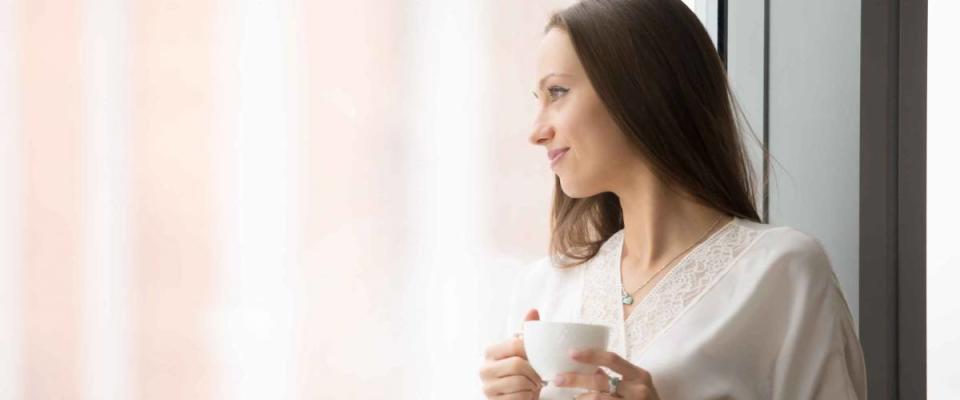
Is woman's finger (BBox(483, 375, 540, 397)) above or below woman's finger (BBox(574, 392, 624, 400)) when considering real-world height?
below

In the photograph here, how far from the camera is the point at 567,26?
1.23m

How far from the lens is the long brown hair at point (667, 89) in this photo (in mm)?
1196

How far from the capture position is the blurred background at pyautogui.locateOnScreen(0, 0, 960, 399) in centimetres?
156

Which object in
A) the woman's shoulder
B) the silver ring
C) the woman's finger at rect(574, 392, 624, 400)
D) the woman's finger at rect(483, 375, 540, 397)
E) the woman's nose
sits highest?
the woman's nose

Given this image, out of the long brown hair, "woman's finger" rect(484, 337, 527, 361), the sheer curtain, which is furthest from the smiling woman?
the sheer curtain

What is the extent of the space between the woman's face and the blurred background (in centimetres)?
42

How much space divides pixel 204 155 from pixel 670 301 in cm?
87

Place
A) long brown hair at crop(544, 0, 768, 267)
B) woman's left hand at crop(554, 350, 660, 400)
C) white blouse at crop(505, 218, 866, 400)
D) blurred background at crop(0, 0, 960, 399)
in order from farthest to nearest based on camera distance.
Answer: blurred background at crop(0, 0, 960, 399) → long brown hair at crop(544, 0, 768, 267) → white blouse at crop(505, 218, 866, 400) → woman's left hand at crop(554, 350, 660, 400)

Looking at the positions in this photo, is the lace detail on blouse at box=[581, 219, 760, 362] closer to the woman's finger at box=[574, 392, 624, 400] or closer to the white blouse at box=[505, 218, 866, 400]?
the white blouse at box=[505, 218, 866, 400]

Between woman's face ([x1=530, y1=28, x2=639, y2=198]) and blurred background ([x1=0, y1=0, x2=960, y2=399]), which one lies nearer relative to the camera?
woman's face ([x1=530, y1=28, x2=639, y2=198])

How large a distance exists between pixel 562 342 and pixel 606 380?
0.07m

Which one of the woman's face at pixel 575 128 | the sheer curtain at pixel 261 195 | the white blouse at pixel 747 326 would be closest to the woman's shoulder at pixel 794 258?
the white blouse at pixel 747 326

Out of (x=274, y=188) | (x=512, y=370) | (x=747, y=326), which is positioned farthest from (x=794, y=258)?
(x=274, y=188)

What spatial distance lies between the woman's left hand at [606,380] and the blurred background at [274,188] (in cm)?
64
